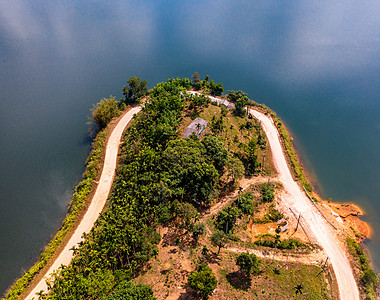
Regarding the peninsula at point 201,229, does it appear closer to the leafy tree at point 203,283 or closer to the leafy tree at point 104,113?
the leafy tree at point 203,283

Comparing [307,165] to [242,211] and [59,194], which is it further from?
[59,194]

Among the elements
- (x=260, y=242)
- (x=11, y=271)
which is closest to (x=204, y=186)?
(x=260, y=242)

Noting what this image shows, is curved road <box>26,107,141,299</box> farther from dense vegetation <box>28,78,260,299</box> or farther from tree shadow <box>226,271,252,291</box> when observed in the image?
tree shadow <box>226,271,252,291</box>

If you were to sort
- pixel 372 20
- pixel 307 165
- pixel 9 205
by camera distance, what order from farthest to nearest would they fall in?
pixel 372 20
pixel 307 165
pixel 9 205

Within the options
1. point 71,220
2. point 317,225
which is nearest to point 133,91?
point 71,220

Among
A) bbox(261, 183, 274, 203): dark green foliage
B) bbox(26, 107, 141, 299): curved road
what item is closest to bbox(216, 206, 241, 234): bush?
bbox(261, 183, 274, 203): dark green foliage

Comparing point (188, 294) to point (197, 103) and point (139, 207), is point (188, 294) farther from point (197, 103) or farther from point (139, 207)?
point (197, 103)
